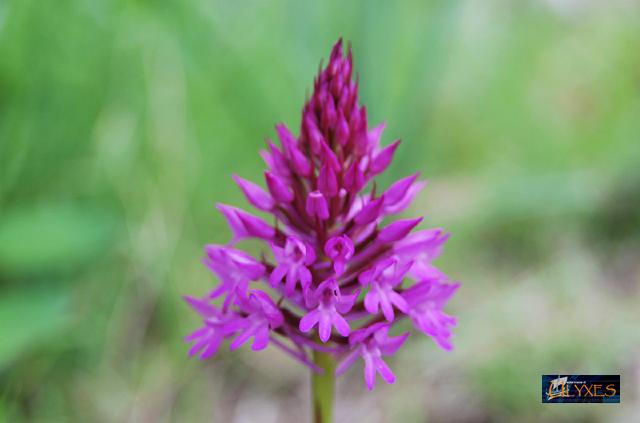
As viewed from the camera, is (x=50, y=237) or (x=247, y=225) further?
(x=50, y=237)

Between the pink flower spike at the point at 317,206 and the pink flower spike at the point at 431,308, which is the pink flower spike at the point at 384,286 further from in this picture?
the pink flower spike at the point at 317,206

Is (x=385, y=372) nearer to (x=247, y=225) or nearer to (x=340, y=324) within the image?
(x=340, y=324)

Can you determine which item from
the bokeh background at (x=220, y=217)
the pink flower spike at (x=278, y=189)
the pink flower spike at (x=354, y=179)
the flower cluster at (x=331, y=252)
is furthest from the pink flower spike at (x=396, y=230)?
the bokeh background at (x=220, y=217)

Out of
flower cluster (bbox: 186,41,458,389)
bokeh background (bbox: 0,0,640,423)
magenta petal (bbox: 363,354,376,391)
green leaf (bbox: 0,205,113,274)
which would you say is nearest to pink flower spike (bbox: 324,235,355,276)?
flower cluster (bbox: 186,41,458,389)

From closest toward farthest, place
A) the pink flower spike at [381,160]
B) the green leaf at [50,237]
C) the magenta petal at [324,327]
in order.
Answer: the magenta petal at [324,327] → the pink flower spike at [381,160] → the green leaf at [50,237]

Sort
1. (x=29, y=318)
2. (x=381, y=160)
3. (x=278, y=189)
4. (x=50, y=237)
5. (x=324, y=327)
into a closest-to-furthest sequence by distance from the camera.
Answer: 1. (x=324, y=327)
2. (x=278, y=189)
3. (x=381, y=160)
4. (x=29, y=318)
5. (x=50, y=237)

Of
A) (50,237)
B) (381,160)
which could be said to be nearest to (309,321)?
(381,160)

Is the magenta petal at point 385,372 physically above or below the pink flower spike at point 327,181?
below

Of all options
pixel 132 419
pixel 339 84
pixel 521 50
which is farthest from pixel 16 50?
pixel 521 50

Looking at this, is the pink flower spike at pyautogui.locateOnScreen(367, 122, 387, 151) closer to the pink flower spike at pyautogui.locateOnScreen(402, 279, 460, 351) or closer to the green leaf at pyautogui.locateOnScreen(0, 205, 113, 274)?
the pink flower spike at pyautogui.locateOnScreen(402, 279, 460, 351)
